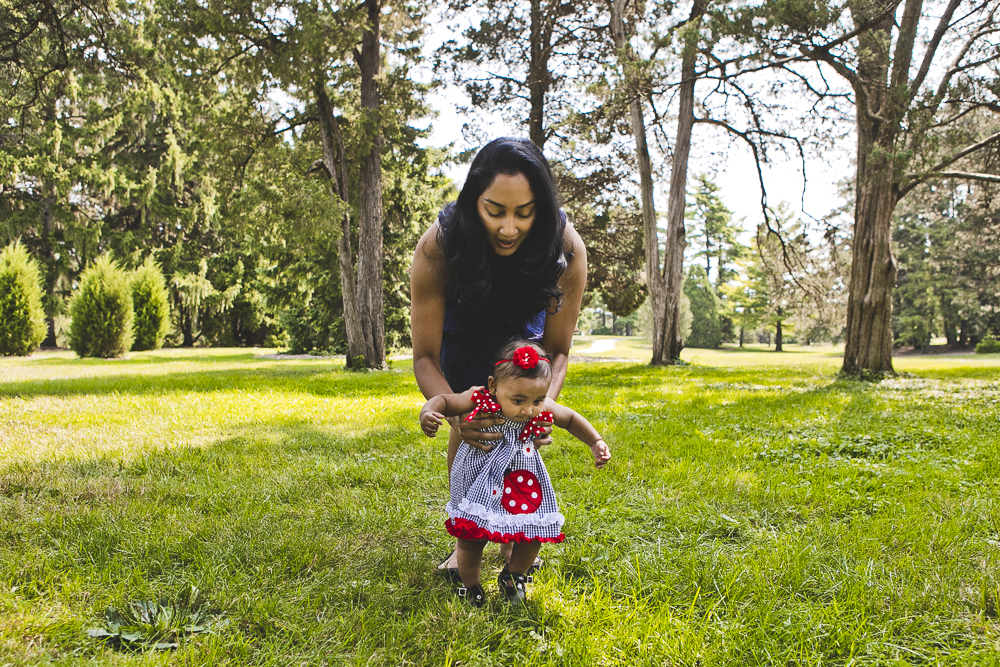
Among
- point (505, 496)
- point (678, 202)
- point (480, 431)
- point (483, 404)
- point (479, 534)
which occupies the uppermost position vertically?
point (678, 202)

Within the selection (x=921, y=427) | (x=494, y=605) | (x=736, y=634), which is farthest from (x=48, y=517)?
(x=921, y=427)

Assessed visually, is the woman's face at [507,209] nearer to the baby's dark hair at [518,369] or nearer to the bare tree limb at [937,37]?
the baby's dark hair at [518,369]

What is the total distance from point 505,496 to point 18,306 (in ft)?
66.0

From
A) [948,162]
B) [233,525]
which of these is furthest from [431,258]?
[948,162]

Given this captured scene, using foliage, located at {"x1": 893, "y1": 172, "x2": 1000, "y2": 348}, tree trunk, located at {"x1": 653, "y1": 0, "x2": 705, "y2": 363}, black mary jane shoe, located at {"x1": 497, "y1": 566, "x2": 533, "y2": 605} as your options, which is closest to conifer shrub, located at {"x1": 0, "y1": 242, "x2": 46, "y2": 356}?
tree trunk, located at {"x1": 653, "y1": 0, "x2": 705, "y2": 363}

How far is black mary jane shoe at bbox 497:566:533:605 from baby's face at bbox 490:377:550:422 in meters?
0.65

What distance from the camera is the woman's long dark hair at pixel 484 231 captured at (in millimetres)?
2006

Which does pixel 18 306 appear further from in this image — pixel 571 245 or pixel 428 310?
pixel 571 245

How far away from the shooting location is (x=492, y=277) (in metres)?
2.16

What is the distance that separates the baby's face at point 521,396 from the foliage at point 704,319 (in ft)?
129

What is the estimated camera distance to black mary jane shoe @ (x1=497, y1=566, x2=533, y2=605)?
6.96ft

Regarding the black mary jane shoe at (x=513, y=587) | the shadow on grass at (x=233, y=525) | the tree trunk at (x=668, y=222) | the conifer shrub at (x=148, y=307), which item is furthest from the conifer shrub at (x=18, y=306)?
the black mary jane shoe at (x=513, y=587)

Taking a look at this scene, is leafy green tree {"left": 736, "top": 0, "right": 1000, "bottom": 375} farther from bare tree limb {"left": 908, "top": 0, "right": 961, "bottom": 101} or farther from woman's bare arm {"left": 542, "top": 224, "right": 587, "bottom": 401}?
woman's bare arm {"left": 542, "top": 224, "right": 587, "bottom": 401}

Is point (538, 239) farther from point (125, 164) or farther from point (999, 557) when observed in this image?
point (125, 164)
